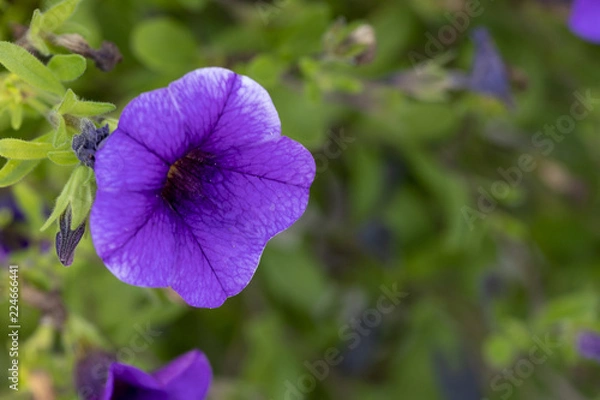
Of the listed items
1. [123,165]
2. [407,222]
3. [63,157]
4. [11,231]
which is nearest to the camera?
[123,165]

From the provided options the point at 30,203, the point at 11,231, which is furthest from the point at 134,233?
the point at 11,231

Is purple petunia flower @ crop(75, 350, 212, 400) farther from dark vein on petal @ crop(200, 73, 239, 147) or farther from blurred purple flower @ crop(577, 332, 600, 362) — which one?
blurred purple flower @ crop(577, 332, 600, 362)

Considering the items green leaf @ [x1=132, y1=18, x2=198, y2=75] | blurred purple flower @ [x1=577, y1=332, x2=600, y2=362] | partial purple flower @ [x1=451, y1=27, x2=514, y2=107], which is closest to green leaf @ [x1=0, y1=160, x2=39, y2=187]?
green leaf @ [x1=132, y1=18, x2=198, y2=75]

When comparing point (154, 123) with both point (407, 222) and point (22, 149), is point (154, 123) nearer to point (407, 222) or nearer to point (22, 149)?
point (22, 149)

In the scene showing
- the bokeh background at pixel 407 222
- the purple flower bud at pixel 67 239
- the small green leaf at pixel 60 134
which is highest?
the small green leaf at pixel 60 134

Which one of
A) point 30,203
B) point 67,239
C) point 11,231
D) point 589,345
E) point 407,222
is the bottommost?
point 407,222

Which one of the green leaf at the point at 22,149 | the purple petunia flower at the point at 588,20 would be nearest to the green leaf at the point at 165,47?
the green leaf at the point at 22,149

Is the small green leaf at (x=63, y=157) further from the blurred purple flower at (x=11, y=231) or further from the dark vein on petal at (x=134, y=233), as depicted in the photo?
the blurred purple flower at (x=11, y=231)
